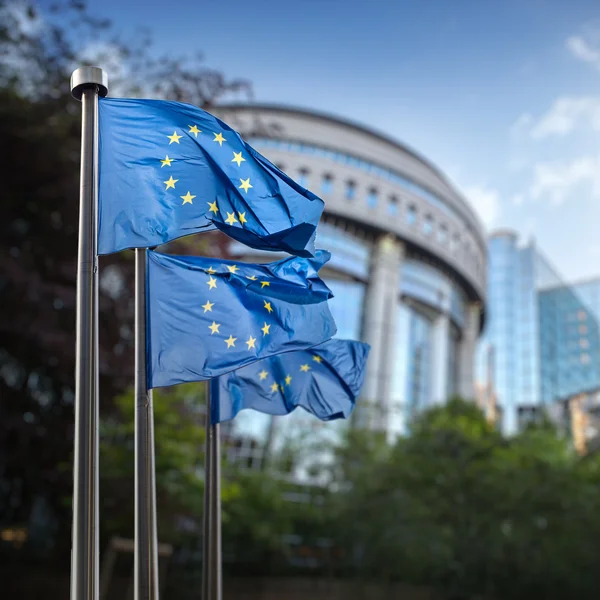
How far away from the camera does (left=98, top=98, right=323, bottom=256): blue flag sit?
29.8 ft

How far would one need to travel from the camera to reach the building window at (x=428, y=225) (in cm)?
6337

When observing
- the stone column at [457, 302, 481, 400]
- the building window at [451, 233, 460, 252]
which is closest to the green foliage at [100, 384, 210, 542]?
the building window at [451, 233, 460, 252]

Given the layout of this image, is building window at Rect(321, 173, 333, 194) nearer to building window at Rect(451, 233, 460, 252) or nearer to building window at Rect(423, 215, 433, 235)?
building window at Rect(423, 215, 433, 235)

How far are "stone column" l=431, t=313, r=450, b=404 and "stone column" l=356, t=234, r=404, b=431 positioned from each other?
254 inches

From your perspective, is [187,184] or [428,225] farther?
[428,225]

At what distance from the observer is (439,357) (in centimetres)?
6812

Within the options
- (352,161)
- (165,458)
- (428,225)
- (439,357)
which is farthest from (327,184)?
(165,458)

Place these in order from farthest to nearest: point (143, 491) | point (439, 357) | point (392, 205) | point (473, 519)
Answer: point (439, 357), point (392, 205), point (473, 519), point (143, 491)

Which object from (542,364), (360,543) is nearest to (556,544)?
(360,543)

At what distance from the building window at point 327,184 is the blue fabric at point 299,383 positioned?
46698 millimetres

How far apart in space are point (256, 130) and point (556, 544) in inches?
758

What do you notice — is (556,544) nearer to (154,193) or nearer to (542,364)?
(154,193)

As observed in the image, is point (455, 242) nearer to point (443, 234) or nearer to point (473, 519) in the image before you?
point (443, 234)

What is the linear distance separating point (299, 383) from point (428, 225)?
52957mm
